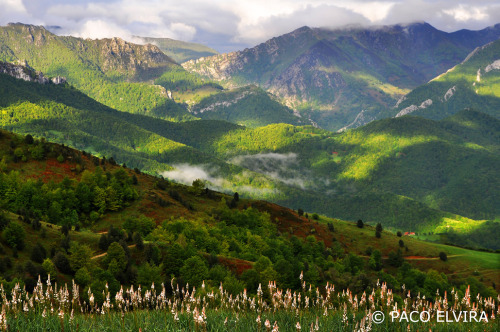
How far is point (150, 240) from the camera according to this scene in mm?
107750

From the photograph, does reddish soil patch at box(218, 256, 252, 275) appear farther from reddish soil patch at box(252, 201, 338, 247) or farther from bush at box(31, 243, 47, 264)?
reddish soil patch at box(252, 201, 338, 247)

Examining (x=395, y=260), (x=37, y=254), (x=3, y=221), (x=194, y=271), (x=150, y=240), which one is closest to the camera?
(x=37, y=254)

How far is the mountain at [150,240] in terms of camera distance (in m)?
68.4

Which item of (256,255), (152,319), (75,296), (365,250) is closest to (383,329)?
(152,319)

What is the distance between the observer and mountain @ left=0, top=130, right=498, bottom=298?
68438mm

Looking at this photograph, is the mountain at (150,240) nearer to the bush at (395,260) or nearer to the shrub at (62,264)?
the shrub at (62,264)

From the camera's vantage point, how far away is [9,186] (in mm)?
127750

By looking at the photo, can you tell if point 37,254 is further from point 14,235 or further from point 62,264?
point 14,235

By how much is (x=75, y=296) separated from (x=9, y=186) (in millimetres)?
126775

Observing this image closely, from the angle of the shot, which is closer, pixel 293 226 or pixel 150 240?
pixel 150 240

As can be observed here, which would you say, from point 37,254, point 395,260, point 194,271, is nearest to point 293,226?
point 395,260

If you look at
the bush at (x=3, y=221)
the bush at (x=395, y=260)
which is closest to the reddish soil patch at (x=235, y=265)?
the bush at (x=3, y=221)

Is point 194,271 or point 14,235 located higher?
point 14,235

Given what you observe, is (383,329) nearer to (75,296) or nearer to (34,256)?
(75,296)
